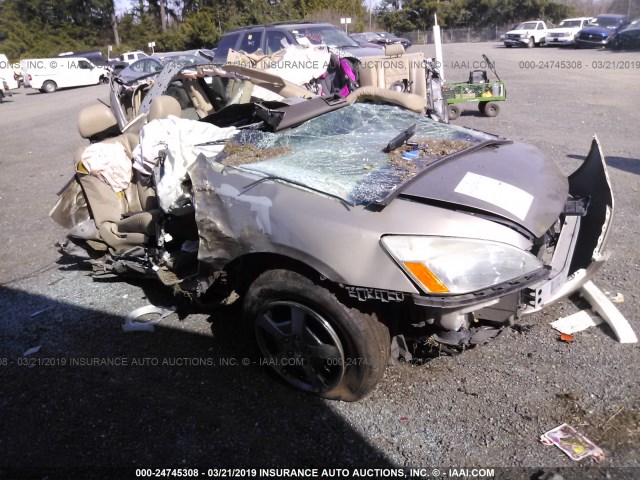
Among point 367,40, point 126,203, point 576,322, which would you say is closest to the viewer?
point 576,322

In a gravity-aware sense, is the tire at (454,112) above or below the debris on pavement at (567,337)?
above

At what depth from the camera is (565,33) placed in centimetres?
3039

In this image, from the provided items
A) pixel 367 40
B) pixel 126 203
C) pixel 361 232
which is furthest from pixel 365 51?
pixel 361 232

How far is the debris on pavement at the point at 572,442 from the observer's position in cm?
242

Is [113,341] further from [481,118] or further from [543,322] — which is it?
[481,118]

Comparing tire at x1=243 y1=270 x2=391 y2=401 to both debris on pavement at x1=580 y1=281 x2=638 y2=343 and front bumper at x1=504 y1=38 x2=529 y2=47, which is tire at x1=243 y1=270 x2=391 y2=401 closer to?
debris on pavement at x1=580 y1=281 x2=638 y2=343

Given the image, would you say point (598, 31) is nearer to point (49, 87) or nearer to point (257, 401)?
point (49, 87)

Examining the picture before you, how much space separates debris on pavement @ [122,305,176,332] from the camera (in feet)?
12.0

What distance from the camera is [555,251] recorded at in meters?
2.80

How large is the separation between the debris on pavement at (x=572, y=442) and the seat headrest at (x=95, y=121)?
4.33 meters

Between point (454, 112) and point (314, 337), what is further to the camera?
point (454, 112)

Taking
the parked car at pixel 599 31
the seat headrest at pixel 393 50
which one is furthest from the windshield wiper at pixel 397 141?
the parked car at pixel 599 31

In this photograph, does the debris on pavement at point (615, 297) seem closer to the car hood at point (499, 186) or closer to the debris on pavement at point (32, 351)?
the car hood at point (499, 186)

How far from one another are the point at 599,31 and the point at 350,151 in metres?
29.3
